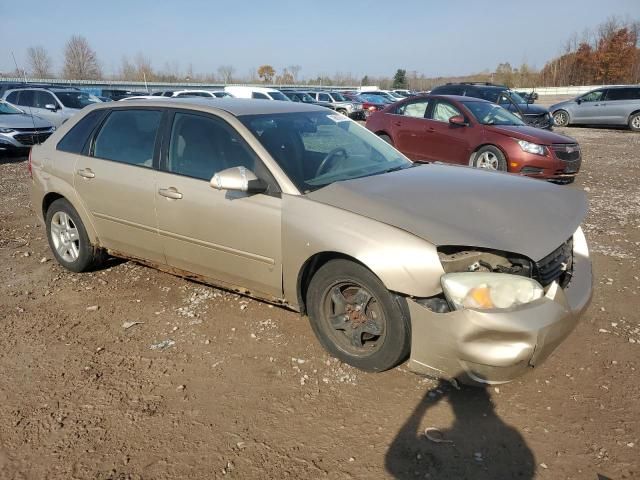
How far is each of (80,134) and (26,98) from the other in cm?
1274

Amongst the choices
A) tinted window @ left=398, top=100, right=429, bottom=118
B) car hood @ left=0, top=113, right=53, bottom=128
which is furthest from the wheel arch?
car hood @ left=0, top=113, right=53, bottom=128

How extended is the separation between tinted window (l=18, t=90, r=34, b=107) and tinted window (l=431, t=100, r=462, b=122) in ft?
39.7

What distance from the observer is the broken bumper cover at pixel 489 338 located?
2557 mm

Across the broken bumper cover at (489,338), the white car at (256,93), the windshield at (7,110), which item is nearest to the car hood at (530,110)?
the white car at (256,93)

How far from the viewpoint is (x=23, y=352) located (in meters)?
3.49

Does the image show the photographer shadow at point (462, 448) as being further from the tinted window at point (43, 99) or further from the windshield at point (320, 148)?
the tinted window at point (43, 99)

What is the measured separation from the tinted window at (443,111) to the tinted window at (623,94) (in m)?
13.8

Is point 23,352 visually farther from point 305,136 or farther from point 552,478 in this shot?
point 552,478

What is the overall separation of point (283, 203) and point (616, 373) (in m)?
2.35

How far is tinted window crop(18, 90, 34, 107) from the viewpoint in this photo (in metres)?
14.9

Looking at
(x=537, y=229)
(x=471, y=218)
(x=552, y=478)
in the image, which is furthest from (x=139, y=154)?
(x=552, y=478)

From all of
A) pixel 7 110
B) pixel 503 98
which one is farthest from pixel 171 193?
pixel 7 110

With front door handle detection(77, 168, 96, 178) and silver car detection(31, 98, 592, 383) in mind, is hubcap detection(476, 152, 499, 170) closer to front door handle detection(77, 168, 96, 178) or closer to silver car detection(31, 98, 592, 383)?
silver car detection(31, 98, 592, 383)

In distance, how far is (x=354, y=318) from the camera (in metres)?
3.13
